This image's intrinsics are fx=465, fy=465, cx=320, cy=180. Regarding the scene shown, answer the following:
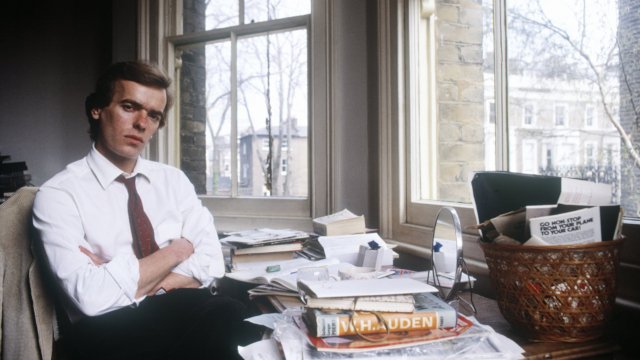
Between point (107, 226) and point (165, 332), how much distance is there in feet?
1.35

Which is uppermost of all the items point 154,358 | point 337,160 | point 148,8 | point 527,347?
point 148,8

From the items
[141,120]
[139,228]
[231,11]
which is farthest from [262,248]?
[231,11]

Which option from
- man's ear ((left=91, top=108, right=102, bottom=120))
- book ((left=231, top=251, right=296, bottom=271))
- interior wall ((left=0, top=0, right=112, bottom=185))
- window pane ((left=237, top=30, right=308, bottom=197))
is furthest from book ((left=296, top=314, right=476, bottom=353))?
interior wall ((left=0, top=0, right=112, bottom=185))

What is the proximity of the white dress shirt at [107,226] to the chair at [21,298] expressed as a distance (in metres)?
0.06

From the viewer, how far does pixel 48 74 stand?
2852 mm

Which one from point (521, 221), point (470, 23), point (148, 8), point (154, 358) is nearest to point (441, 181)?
point (470, 23)

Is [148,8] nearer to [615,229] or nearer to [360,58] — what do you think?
[360,58]

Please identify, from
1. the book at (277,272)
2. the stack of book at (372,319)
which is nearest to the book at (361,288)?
the stack of book at (372,319)

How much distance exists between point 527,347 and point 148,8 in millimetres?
2518

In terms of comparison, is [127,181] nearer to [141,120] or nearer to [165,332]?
[141,120]

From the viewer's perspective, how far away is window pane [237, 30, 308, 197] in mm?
2297

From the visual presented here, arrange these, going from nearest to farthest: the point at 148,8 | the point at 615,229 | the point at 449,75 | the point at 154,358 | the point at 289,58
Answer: the point at 615,229
the point at 154,358
the point at 449,75
the point at 289,58
the point at 148,8

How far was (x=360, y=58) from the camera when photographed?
204 centimetres

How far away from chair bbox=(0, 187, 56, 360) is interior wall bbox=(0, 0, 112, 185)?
1686mm
